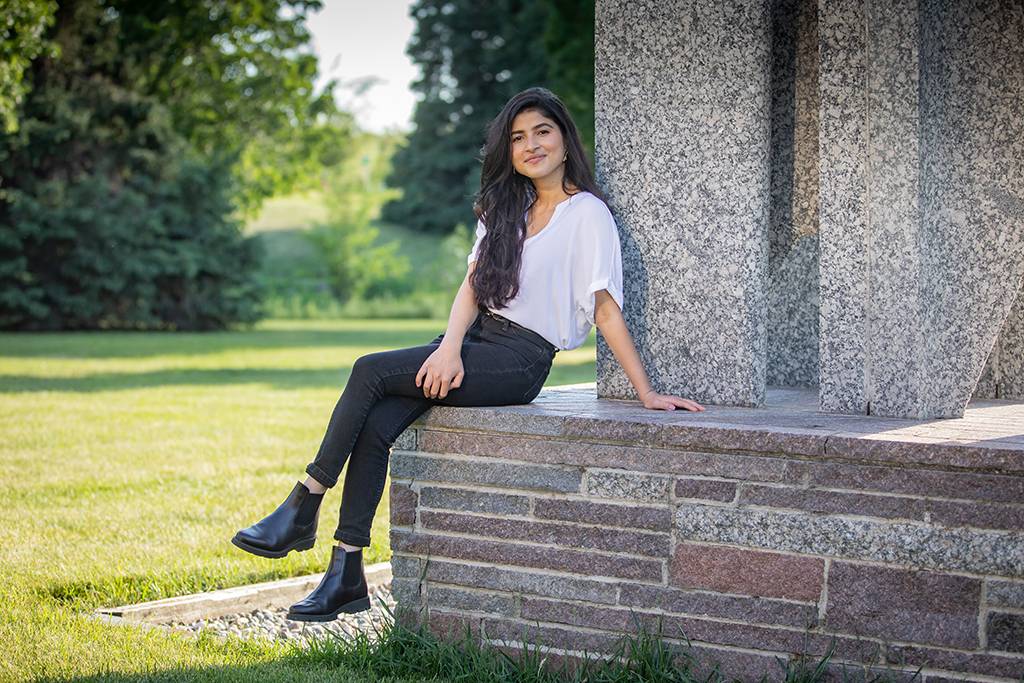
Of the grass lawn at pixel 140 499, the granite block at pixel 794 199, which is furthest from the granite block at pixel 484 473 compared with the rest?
the granite block at pixel 794 199

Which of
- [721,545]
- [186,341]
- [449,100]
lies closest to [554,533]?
[721,545]

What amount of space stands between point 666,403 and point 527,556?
66 cm

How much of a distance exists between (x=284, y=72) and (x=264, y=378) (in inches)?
413

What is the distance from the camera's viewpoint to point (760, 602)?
324cm

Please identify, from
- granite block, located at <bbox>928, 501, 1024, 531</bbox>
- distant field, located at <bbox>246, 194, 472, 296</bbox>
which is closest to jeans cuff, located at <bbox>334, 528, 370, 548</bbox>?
granite block, located at <bbox>928, 501, 1024, 531</bbox>

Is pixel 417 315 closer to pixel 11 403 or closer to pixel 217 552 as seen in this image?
pixel 11 403

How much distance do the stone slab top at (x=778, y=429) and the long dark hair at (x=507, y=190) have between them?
0.44 metres

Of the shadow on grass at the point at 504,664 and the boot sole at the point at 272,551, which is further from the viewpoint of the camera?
the boot sole at the point at 272,551

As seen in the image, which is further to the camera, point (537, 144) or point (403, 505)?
point (537, 144)

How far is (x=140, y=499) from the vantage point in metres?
6.25

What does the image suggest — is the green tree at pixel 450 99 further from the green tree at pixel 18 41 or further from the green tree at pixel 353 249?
the green tree at pixel 18 41

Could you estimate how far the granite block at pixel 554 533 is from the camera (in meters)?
3.39

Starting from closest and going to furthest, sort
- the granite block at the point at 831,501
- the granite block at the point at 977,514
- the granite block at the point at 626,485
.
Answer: the granite block at the point at 977,514 → the granite block at the point at 831,501 → the granite block at the point at 626,485

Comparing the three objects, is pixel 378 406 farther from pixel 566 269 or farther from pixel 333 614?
pixel 566 269
